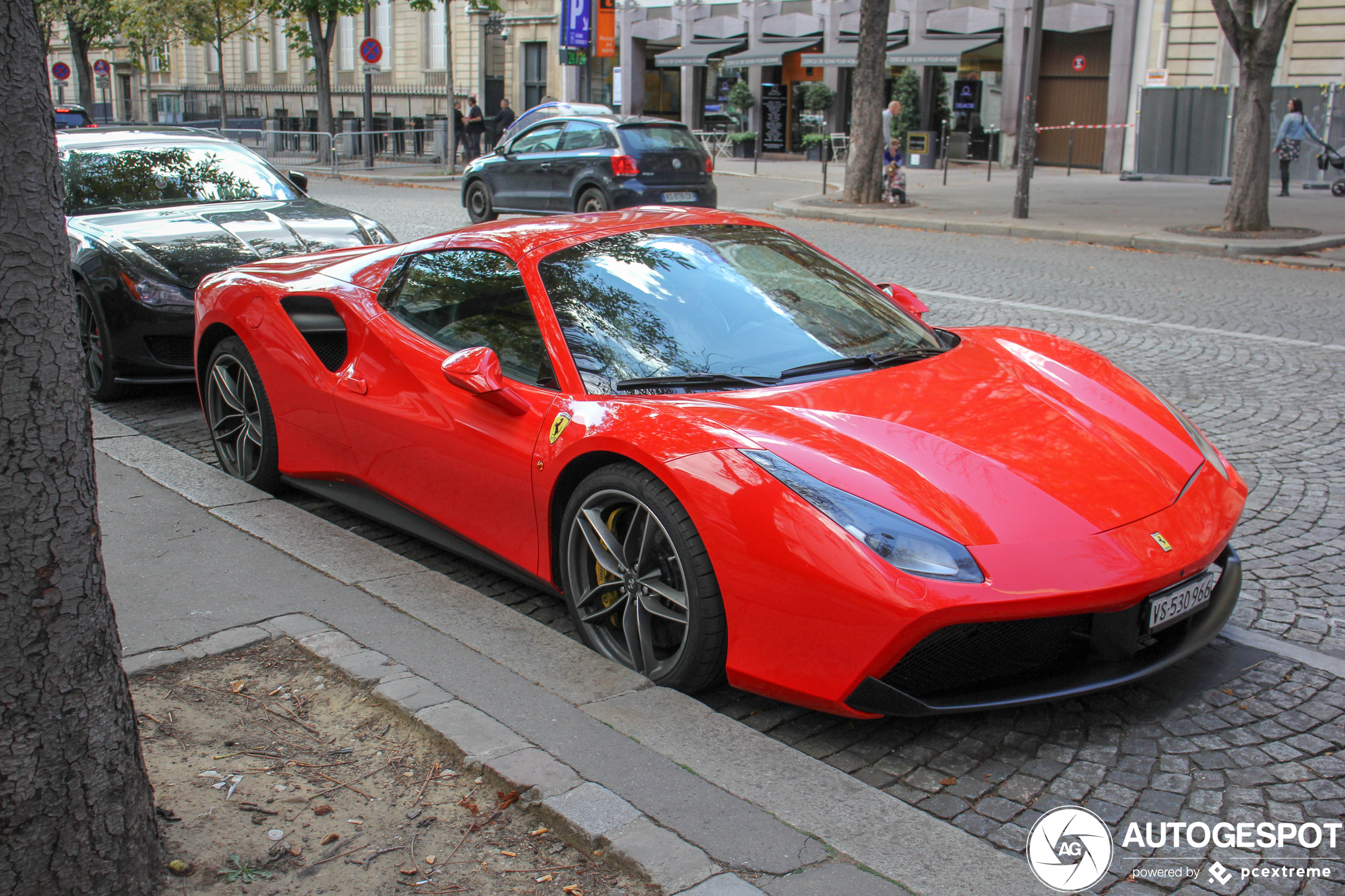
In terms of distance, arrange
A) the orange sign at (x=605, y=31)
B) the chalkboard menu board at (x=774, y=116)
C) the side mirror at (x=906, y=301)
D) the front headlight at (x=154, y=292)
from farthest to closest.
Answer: the chalkboard menu board at (x=774, y=116), the orange sign at (x=605, y=31), the front headlight at (x=154, y=292), the side mirror at (x=906, y=301)

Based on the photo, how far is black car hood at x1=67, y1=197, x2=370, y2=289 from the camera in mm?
6824

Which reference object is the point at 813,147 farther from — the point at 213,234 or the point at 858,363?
the point at 858,363

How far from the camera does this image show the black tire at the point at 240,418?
16.6ft

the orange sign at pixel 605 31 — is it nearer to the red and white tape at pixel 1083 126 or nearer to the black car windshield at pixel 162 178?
the red and white tape at pixel 1083 126

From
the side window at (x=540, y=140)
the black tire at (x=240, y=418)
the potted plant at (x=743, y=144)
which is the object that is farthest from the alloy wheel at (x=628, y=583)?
the potted plant at (x=743, y=144)

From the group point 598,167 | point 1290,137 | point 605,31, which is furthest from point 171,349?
point 605,31

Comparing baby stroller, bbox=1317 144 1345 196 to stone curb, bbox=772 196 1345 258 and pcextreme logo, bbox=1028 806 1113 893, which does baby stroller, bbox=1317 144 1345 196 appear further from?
pcextreme logo, bbox=1028 806 1113 893

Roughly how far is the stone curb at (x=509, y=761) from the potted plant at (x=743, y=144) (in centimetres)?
3129

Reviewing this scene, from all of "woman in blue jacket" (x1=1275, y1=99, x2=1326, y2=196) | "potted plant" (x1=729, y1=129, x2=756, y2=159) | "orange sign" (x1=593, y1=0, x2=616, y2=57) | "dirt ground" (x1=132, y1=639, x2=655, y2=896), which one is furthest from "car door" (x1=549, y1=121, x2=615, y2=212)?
"orange sign" (x1=593, y1=0, x2=616, y2=57)

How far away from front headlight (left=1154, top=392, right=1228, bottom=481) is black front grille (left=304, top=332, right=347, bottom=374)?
3.02 m

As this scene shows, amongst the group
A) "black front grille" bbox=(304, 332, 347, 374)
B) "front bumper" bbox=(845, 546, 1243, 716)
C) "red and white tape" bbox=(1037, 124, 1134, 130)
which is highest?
"red and white tape" bbox=(1037, 124, 1134, 130)

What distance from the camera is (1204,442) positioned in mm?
3799

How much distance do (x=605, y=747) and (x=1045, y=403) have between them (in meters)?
1.76

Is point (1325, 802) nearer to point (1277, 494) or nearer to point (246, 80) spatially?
point (1277, 494)
